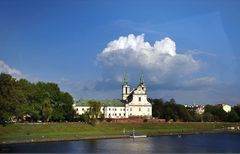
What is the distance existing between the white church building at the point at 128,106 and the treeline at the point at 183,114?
3136 millimetres

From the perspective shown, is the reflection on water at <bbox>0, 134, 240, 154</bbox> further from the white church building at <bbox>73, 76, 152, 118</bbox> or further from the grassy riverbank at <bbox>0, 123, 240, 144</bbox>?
the white church building at <bbox>73, 76, 152, 118</bbox>

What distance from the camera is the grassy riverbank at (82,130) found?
270 ft

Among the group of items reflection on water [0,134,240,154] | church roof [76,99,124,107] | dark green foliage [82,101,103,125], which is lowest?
reflection on water [0,134,240,154]

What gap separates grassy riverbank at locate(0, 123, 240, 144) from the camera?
270 feet

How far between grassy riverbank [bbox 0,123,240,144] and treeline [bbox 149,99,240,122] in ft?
40.1

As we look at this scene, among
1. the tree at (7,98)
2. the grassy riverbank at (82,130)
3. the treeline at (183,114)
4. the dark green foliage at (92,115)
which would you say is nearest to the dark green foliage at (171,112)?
the treeline at (183,114)

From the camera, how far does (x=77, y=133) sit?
94.4 metres

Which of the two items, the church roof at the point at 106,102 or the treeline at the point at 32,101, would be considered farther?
the church roof at the point at 106,102

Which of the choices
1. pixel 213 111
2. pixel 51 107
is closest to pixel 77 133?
pixel 51 107

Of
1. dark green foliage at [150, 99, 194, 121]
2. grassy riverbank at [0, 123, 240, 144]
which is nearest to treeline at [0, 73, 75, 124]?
grassy riverbank at [0, 123, 240, 144]

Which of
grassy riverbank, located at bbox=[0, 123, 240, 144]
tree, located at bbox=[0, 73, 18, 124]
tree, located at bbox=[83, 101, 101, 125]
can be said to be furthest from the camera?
tree, located at bbox=[83, 101, 101, 125]

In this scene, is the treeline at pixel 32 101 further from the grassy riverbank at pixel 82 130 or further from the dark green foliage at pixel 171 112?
the dark green foliage at pixel 171 112

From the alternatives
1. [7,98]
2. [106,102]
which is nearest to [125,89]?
[106,102]

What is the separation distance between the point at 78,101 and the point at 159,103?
25.2 meters
